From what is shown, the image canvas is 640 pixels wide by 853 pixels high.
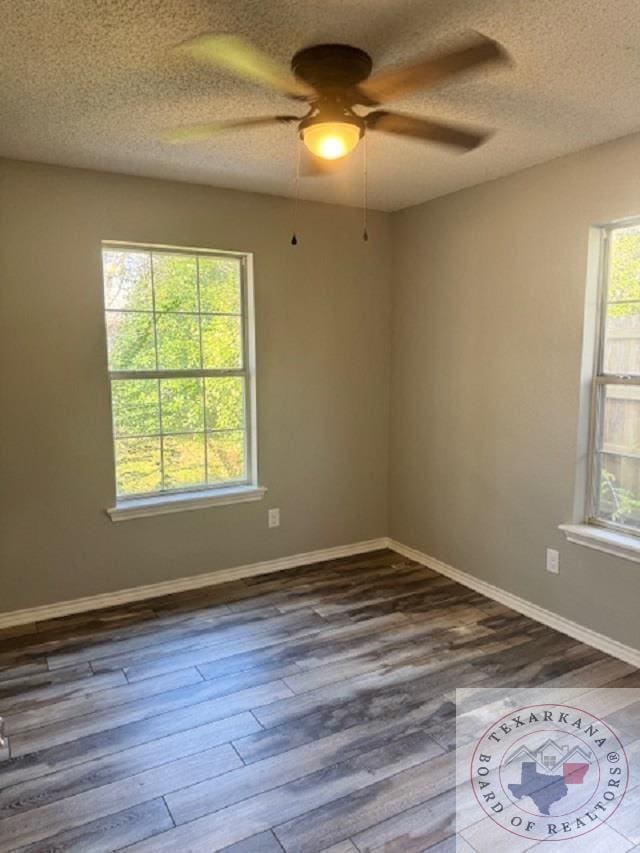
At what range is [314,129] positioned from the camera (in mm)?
A: 1901

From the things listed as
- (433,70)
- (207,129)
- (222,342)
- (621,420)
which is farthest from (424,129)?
(222,342)

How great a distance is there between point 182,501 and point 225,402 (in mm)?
686

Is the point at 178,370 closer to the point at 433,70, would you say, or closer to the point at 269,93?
the point at 269,93

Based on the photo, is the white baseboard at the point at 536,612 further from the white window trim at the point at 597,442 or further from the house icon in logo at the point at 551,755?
the house icon in logo at the point at 551,755

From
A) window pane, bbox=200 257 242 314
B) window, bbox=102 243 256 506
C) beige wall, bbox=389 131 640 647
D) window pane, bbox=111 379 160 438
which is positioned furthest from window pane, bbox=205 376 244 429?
beige wall, bbox=389 131 640 647

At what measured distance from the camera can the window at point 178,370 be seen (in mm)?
3396

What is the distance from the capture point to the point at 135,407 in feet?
11.3

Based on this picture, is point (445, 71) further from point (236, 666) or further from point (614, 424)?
point (236, 666)

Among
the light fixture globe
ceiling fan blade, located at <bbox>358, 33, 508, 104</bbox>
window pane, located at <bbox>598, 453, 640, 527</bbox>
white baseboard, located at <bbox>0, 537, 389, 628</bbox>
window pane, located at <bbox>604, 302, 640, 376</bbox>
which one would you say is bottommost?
white baseboard, located at <bbox>0, 537, 389, 628</bbox>

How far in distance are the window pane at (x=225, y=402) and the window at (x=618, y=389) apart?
6.93ft

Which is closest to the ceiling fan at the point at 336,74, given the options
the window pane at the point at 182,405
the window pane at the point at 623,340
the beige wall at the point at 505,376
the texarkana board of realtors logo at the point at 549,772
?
the beige wall at the point at 505,376

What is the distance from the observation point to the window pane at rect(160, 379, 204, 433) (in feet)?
11.6

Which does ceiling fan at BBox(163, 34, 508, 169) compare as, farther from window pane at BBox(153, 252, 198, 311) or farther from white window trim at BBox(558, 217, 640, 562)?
window pane at BBox(153, 252, 198, 311)

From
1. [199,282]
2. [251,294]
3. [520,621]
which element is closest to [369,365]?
[251,294]
